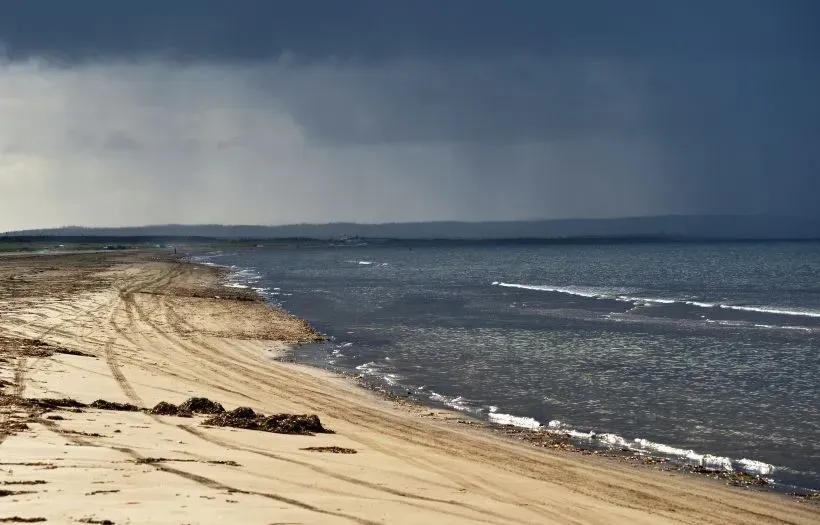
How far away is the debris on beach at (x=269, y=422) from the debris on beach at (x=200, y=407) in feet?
1.90

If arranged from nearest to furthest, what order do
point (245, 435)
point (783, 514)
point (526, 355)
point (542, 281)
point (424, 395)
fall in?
point (783, 514) < point (245, 435) < point (424, 395) < point (526, 355) < point (542, 281)

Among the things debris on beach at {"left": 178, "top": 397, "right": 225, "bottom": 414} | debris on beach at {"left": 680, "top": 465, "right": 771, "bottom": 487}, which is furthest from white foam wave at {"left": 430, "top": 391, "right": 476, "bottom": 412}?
debris on beach at {"left": 178, "top": 397, "right": 225, "bottom": 414}

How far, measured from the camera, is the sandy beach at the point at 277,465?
29.0 feet

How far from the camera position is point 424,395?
21547mm

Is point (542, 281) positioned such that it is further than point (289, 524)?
Yes

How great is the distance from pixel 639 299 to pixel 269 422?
4763 centimetres

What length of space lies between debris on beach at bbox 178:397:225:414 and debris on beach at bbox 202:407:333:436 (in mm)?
579

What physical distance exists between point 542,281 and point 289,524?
77054 millimetres

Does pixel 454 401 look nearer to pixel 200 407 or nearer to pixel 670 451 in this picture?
pixel 670 451

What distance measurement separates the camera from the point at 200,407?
1546 cm

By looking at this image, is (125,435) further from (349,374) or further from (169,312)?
(169,312)

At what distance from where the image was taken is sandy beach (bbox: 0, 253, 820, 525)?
29.0ft

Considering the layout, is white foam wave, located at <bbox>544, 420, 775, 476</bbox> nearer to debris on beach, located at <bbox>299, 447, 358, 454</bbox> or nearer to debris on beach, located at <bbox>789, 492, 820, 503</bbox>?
debris on beach, located at <bbox>789, 492, 820, 503</bbox>

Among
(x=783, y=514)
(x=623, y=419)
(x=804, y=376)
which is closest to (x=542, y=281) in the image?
(x=804, y=376)
